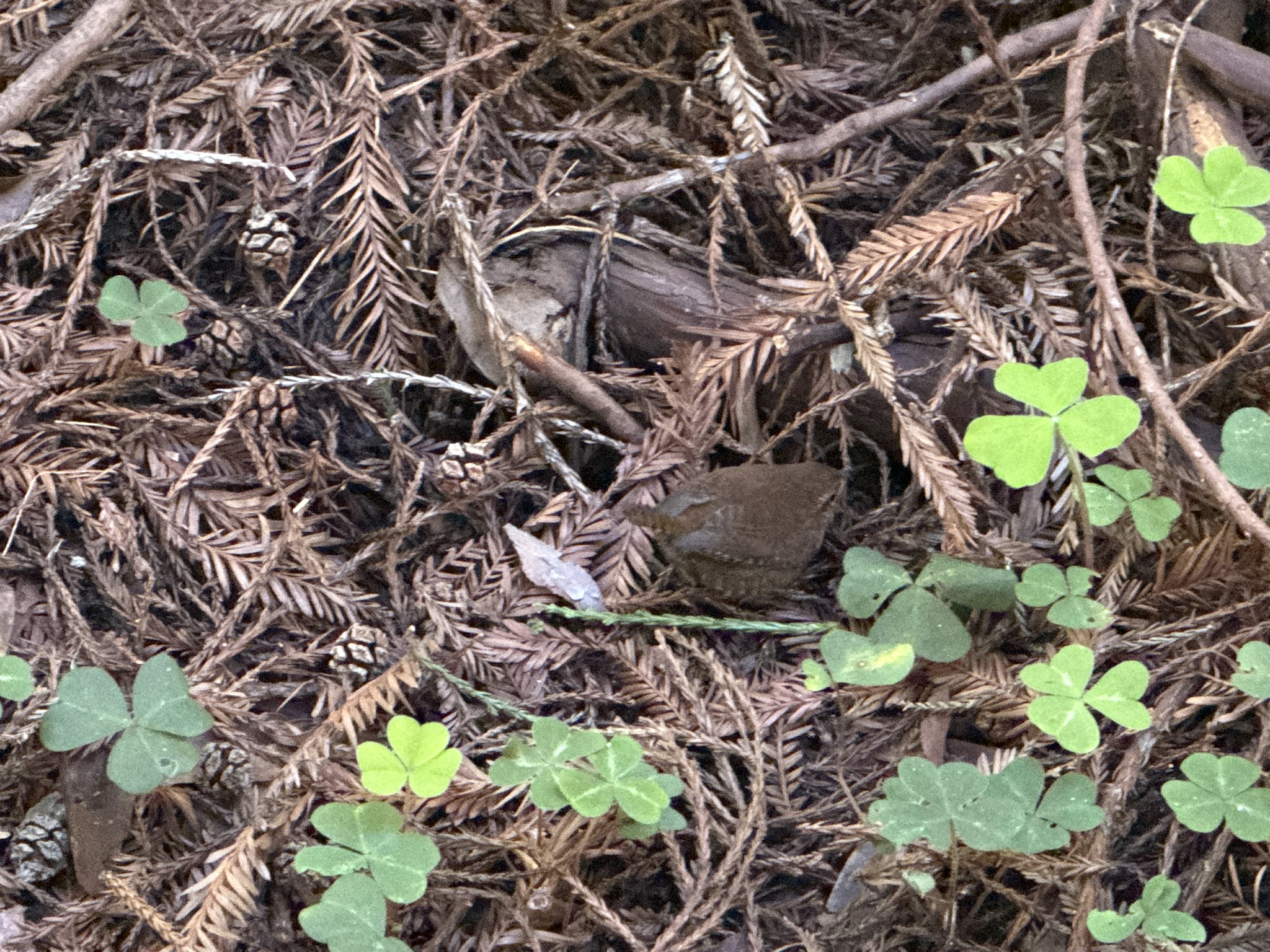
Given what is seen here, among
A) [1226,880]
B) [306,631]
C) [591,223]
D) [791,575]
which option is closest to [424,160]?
[591,223]

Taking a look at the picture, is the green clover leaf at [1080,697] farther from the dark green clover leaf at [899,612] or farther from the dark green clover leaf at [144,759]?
the dark green clover leaf at [144,759]

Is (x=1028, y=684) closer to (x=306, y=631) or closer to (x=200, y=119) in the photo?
(x=306, y=631)

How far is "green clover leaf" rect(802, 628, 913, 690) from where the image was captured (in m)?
1.63

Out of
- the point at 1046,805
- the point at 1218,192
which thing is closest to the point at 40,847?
the point at 1046,805

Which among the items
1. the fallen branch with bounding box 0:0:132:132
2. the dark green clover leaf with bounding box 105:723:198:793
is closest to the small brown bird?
the dark green clover leaf with bounding box 105:723:198:793

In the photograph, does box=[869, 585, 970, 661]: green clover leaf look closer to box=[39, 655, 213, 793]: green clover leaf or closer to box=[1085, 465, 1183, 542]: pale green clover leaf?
box=[1085, 465, 1183, 542]: pale green clover leaf

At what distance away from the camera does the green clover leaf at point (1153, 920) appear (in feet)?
4.67

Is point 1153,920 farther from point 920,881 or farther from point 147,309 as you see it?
point 147,309

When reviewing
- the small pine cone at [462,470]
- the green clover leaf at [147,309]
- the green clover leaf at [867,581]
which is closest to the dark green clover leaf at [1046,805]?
the green clover leaf at [867,581]

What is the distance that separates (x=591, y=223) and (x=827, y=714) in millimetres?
1061

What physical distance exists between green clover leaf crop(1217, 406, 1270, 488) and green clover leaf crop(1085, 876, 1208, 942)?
67cm

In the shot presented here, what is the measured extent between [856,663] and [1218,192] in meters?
1.06

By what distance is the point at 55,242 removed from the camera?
1.86 meters

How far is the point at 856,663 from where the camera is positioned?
1.67 metres
